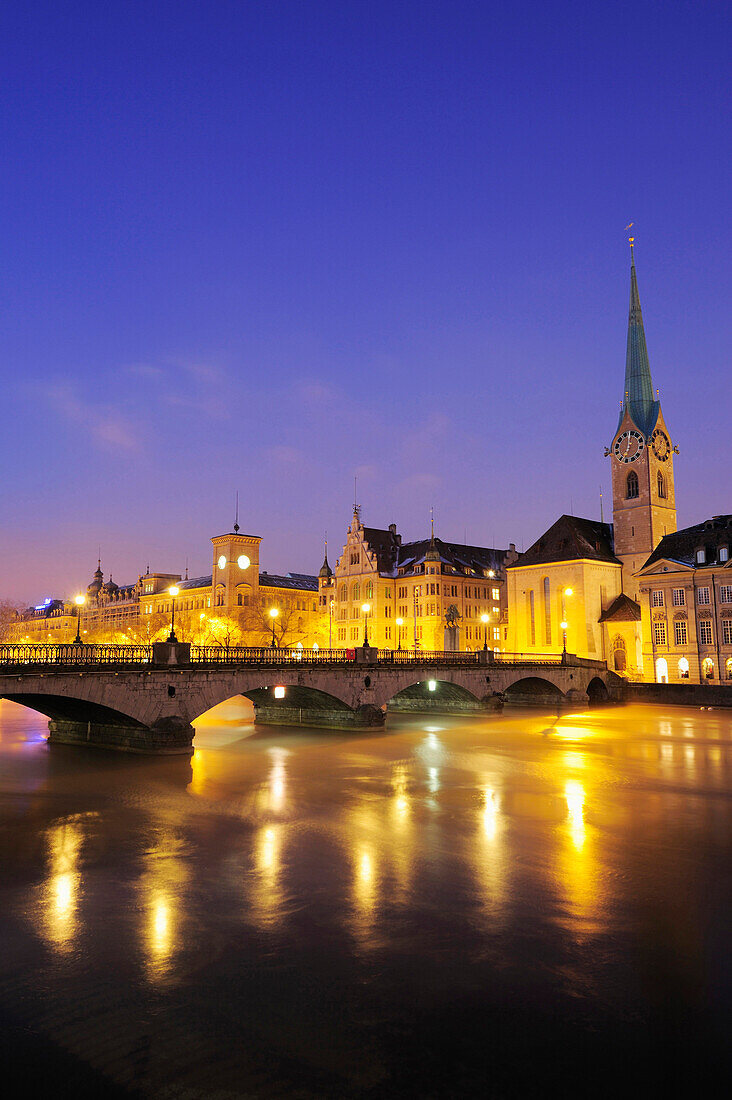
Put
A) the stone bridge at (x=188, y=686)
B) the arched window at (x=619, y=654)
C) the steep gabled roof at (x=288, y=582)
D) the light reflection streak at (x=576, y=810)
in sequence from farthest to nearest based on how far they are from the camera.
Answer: the steep gabled roof at (x=288, y=582) → the arched window at (x=619, y=654) → the stone bridge at (x=188, y=686) → the light reflection streak at (x=576, y=810)

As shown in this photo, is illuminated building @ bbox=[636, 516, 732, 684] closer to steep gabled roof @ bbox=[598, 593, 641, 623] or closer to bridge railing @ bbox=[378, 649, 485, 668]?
steep gabled roof @ bbox=[598, 593, 641, 623]

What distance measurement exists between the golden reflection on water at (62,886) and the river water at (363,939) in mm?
78

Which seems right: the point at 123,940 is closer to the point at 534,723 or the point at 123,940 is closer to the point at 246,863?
the point at 246,863

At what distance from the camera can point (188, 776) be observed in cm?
3309

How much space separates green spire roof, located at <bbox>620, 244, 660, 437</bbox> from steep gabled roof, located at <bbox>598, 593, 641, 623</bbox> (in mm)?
25206

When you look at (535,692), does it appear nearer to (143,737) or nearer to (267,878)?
(143,737)

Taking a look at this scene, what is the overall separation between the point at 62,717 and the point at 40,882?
1114 inches

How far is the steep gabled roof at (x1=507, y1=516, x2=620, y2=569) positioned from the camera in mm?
95312

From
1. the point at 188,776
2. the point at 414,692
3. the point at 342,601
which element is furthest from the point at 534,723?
the point at 342,601

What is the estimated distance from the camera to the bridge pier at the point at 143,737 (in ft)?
125

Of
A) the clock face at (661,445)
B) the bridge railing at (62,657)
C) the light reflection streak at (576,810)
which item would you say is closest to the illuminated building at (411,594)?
the clock face at (661,445)

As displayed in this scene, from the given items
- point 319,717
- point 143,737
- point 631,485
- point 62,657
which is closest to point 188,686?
point 143,737

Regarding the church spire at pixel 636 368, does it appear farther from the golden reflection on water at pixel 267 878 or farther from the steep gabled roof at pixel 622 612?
the golden reflection on water at pixel 267 878

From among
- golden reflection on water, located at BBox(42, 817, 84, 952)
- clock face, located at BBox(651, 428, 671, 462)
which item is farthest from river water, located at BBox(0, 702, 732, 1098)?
clock face, located at BBox(651, 428, 671, 462)
